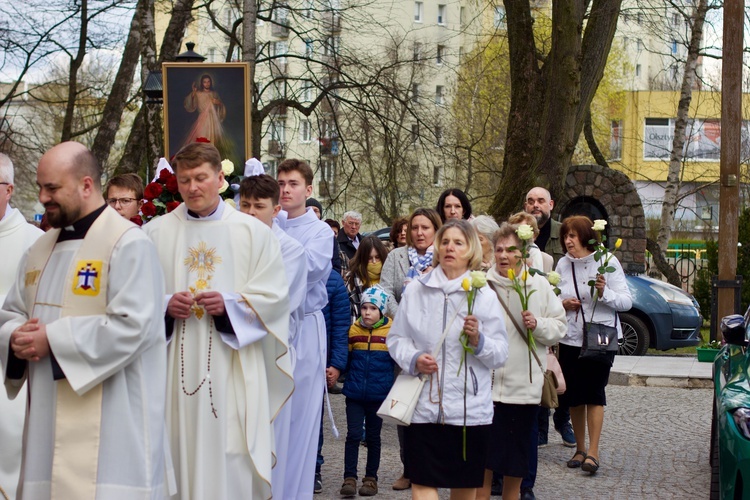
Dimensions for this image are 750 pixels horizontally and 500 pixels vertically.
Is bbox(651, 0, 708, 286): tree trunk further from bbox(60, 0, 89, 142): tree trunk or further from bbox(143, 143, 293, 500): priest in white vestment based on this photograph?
bbox(143, 143, 293, 500): priest in white vestment

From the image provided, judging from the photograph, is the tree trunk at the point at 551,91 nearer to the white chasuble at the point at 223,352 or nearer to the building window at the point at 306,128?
the building window at the point at 306,128

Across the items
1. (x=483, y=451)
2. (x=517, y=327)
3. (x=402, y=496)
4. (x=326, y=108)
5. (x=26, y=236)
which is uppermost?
(x=326, y=108)

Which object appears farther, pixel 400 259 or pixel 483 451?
pixel 400 259

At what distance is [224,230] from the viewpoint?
5.86m

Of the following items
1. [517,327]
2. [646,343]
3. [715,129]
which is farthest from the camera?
[715,129]

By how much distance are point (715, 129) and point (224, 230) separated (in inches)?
2323

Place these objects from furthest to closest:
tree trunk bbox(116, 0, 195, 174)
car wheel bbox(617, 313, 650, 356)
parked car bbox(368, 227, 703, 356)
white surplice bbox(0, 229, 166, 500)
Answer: tree trunk bbox(116, 0, 195, 174) → car wheel bbox(617, 313, 650, 356) → parked car bbox(368, 227, 703, 356) → white surplice bbox(0, 229, 166, 500)

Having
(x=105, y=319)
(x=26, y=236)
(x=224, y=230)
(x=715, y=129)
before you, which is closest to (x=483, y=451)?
(x=224, y=230)

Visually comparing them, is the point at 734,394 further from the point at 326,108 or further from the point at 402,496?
the point at 326,108

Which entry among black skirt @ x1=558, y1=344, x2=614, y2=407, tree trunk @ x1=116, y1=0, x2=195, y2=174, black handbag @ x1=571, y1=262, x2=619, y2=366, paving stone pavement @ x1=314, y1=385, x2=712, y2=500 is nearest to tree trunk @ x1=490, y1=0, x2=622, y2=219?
paving stone pavement @ x1=314, y1=385, x2=712, y2=500

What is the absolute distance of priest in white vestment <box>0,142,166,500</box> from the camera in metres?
4.74

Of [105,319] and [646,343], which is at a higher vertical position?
[105,319]

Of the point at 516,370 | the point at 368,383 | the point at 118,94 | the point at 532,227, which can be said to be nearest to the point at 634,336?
the point at 532,227

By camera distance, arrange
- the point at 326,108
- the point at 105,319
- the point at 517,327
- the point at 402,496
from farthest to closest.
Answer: the point at 326,108
the point at 402,496
the point at 517,327
the point at 105,319
